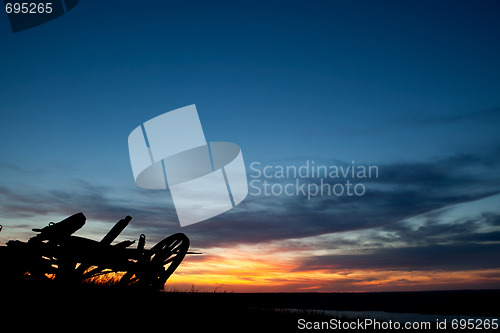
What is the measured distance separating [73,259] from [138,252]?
1.68m

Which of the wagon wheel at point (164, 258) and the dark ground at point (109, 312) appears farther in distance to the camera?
the wagon wheel at point (164, 258)

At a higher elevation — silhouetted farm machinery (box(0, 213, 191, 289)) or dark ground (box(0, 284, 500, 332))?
silhouetted farm machinery (box(0, 213, 191, 289))

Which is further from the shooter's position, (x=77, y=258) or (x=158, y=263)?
Result: (x=158, y=263)

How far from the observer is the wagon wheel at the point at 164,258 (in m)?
9.91

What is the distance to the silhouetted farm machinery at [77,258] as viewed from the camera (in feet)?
24.7

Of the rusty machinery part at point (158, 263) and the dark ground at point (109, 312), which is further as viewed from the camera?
the rusty machinery part at point (158, 263)

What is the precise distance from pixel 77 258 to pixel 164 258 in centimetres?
260

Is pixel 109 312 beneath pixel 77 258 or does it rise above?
beneath

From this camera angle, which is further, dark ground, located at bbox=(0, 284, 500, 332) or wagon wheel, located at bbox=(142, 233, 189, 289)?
wagon wheel, located at bbox=(142, 233, 189, 289)

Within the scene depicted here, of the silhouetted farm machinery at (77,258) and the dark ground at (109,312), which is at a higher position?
the silhouetted farm machinery at (77,258)

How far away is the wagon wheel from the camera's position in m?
9.91

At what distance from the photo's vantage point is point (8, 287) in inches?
289

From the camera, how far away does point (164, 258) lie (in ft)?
33.9

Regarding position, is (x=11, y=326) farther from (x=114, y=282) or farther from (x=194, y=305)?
(x=194, y=305)
